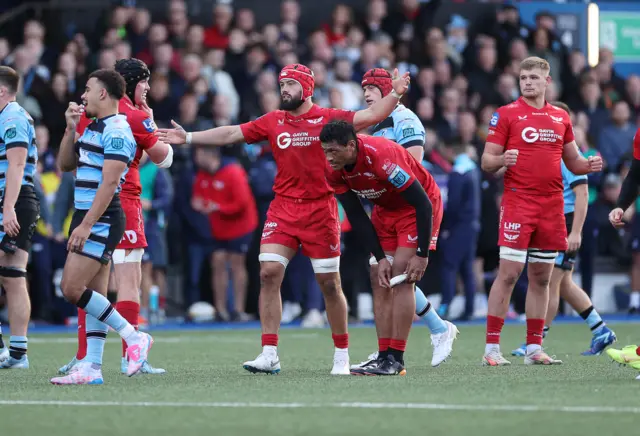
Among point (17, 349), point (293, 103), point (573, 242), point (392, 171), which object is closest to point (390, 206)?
point (392, 171)

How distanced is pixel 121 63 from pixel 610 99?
505 inches

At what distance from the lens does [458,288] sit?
61.3 ft

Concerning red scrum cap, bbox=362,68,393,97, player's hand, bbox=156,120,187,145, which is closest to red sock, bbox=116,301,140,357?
player's hand, bbox=156,120,187,145

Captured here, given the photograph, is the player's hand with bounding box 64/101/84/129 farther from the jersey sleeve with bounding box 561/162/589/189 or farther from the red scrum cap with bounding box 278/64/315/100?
the jersey sleeve with bounding box 561/162/589/189

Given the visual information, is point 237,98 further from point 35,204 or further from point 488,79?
point 35,204

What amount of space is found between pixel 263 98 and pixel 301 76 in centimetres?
848

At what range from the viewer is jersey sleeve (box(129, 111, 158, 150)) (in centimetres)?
948

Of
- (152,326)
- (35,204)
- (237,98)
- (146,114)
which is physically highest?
(237,98)

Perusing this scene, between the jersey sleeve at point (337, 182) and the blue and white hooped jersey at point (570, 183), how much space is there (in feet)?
9.43

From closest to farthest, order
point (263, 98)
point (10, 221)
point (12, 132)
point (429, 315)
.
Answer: point (10, 221), point (12, 132), point (429, 315), point (263, 98)

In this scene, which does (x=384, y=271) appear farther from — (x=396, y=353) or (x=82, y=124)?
(x=82, y=124)

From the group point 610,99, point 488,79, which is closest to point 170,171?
point 488,79

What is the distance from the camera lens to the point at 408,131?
1053 centimetres

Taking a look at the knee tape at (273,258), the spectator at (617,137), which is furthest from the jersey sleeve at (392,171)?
the spectator at (617,137)
